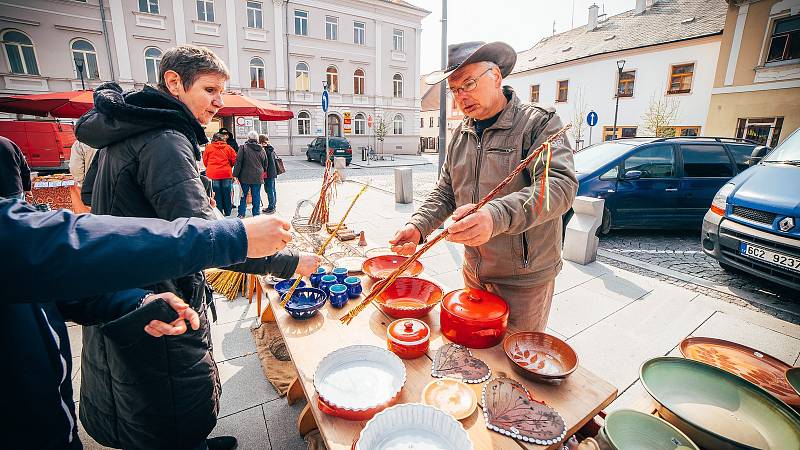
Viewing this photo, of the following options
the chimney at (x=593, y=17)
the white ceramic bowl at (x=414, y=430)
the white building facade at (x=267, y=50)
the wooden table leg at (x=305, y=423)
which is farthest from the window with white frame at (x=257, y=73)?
the white ceramic bowl at (x=414, y=430)

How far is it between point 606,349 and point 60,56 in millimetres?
27599

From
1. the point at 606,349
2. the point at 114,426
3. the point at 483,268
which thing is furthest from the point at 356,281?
the point at 606,349

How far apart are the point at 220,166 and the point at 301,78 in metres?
20.3

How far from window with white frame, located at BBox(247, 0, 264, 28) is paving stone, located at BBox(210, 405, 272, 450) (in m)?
26.3

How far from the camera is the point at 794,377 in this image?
1.30m

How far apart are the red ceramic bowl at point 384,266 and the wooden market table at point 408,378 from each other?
0.30m

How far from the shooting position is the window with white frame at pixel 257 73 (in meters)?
22.9

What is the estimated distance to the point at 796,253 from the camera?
3543 mm

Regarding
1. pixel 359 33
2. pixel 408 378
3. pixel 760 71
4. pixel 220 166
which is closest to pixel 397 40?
pixel 359 33

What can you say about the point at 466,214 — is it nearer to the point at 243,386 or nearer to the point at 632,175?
the point at 243,386

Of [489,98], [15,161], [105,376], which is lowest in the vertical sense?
[105,376]

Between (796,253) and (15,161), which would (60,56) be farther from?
(796,253)

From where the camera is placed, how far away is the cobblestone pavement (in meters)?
4.00

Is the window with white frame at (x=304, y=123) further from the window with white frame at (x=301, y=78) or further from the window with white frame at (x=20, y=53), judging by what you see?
the window with white frame at (x=20, y=53)
